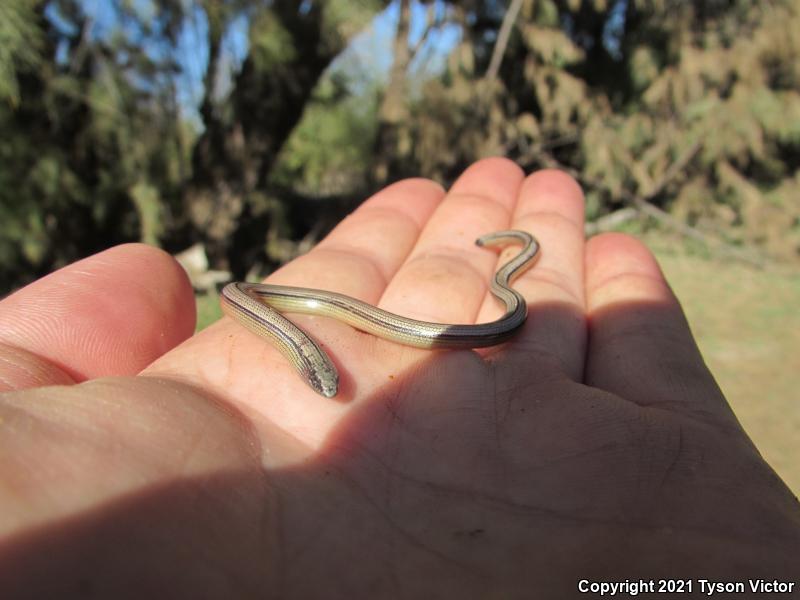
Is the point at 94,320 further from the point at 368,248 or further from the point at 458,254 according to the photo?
the point at 458,254

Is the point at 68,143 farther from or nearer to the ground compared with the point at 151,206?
farther from the ground

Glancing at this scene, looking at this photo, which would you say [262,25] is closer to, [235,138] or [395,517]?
[235,138]

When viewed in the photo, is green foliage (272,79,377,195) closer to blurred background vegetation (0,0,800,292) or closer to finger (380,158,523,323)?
blurred background vegetation (0,0,800,292)

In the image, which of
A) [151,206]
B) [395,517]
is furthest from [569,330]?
[151,206]

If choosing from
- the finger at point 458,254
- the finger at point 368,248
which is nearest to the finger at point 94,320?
the finger at point 368,248

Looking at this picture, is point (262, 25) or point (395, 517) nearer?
point (395, 517)

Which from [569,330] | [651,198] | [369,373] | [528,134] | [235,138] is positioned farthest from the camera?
[651,198]

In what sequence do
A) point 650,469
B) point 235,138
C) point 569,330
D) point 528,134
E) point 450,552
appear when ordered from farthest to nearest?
1. point 528,134
2. point 235,138
3. point 569,330
4. point 650,469
5. point 450,552
